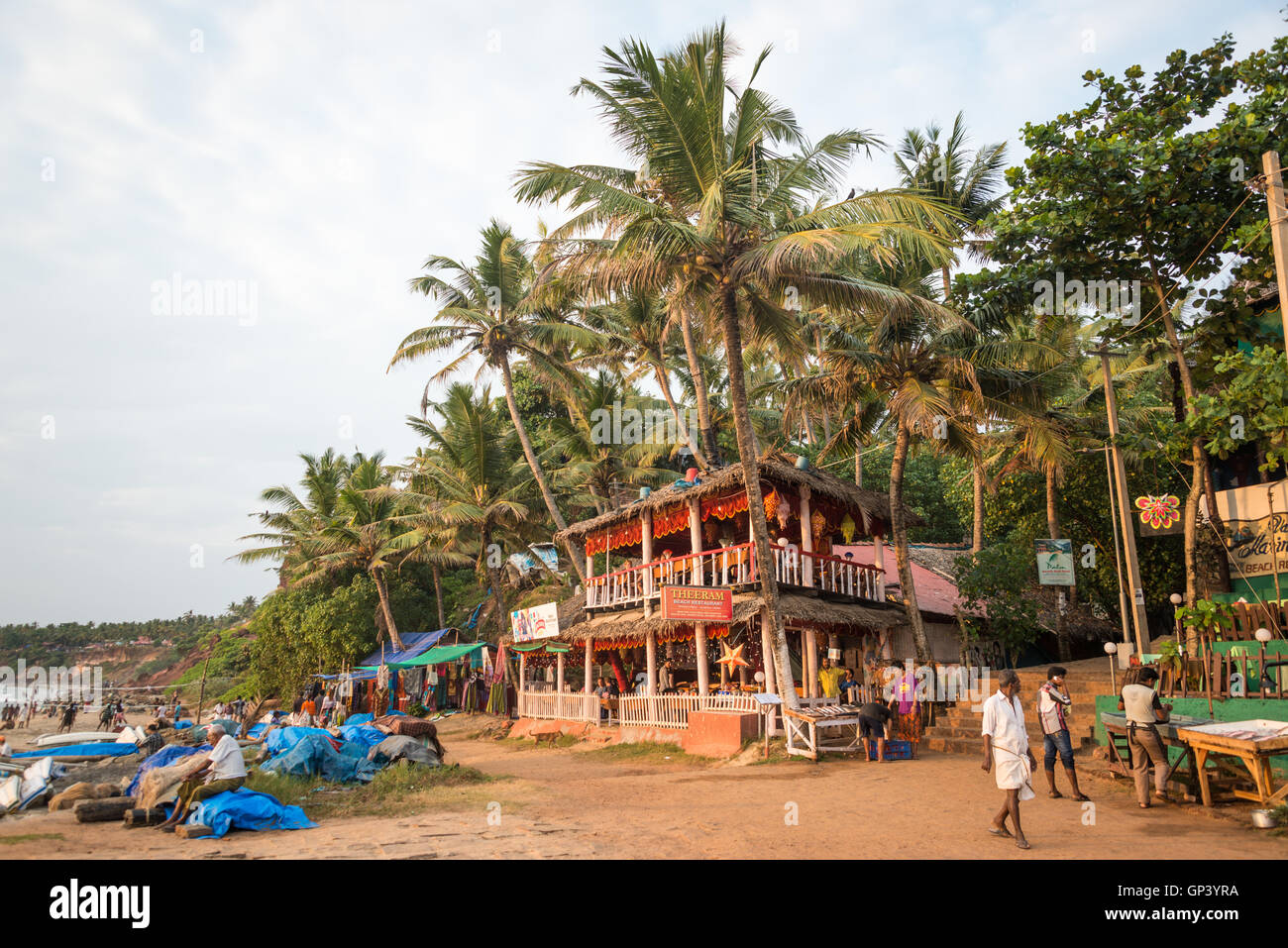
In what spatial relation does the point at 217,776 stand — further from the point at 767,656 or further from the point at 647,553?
the point at 647,553

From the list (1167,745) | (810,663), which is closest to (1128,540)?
(1167,745)

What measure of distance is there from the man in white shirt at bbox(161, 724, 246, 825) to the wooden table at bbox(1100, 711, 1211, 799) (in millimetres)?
9782

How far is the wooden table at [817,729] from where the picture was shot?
1313cm

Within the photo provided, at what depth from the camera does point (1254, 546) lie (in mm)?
15164

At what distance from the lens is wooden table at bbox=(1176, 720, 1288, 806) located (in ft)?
23.8

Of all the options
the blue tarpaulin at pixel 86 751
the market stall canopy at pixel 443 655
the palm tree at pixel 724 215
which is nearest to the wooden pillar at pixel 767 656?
the palm tree at pixel 724 215

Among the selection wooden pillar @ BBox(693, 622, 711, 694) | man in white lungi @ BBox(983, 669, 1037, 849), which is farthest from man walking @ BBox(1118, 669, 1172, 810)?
wooden pillar @ BBox(693, 622, 711, 694)

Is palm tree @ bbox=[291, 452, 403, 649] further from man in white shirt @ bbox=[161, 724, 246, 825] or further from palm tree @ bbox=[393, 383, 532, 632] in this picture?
man in white shirt @ bbox=[161, 724, 246, 825]

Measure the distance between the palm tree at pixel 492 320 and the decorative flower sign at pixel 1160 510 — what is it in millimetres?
14096

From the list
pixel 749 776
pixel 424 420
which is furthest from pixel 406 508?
pixel 749 776

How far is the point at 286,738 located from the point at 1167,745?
12.0 m

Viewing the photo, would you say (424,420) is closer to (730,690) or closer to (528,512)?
(528,512)

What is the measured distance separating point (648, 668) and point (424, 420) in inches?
557

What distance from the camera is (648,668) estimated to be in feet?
58.2
